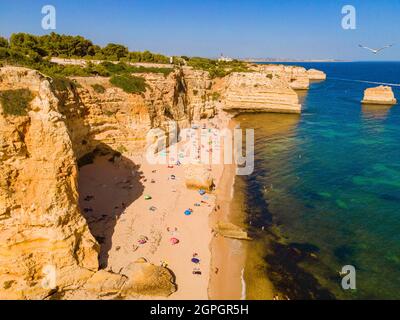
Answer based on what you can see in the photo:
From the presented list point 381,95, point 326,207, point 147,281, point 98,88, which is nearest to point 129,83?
point 98,88

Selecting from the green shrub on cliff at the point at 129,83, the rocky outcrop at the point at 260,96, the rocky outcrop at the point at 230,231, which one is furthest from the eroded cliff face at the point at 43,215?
the rocky outcrop at the point at 260,96

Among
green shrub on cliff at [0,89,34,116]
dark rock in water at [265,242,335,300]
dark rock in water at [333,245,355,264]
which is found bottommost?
dark rock in water at [265,242,335,300]

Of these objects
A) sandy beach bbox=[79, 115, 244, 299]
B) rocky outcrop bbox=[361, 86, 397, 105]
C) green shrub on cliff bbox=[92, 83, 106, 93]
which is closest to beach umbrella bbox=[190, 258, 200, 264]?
sandy beach bbox=[79, 115, 244, 299]

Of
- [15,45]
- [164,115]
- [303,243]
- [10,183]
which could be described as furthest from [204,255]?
[15,45]

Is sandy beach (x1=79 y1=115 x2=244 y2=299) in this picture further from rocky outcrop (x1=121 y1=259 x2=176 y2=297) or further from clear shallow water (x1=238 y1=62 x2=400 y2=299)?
clear shallow water (x1=238 y1=62 x2=400 y2=299)

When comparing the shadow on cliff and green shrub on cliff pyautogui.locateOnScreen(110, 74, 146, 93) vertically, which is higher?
green shrub on cliff pyautogui.locateOnScreen(110, 74, 146, 93)

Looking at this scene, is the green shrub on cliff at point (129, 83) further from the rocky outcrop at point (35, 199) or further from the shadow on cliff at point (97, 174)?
the rocky outcrop at point (35, 199)
